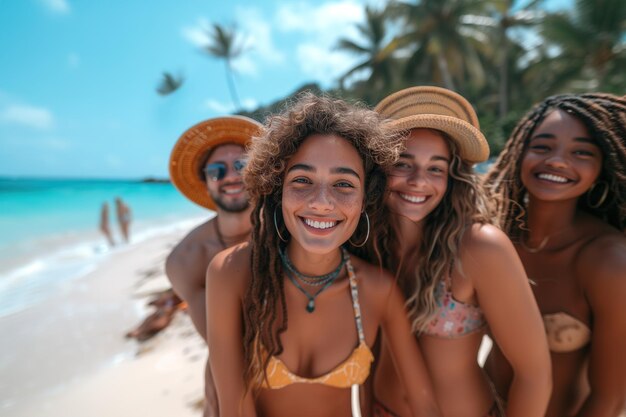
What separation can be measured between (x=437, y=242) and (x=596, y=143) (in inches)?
43.4

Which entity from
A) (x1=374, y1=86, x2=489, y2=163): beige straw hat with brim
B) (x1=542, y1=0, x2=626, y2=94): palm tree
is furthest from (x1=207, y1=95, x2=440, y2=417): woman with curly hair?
(x1=542, y1=0, x2=626, y2=94): palm tree

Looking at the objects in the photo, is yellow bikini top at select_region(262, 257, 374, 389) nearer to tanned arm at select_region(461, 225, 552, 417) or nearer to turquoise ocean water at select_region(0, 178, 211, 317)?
tanned arm at select_region(461, 225, 552, 417)

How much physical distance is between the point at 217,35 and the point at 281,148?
3710 centimetres

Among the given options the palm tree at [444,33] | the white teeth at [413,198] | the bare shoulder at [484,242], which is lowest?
the bare shoulder at [484,242]

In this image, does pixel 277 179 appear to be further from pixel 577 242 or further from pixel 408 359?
pixel 577 242

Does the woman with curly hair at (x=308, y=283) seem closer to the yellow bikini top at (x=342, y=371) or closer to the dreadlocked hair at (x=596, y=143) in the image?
the yellow bikini top at (x=342, y=371)

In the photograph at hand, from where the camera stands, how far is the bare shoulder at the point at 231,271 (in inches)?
66.3

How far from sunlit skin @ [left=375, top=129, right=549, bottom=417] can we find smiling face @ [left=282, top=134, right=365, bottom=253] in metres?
0.39

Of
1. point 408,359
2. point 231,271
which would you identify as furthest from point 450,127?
point 231,271

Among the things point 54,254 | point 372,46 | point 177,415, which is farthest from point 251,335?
point 372,46

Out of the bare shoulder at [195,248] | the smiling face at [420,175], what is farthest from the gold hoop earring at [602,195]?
the bare shoulder at [195,248]

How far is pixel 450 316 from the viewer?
1825 millimetres

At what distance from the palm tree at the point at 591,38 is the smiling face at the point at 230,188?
17.6 metres

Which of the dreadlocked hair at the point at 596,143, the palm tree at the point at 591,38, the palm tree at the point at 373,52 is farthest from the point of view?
the palm tree at the point at 373,52
